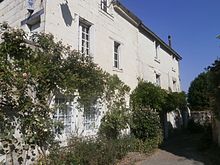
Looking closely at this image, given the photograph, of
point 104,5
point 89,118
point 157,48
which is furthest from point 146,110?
point 157,48

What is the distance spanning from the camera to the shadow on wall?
33.9ft

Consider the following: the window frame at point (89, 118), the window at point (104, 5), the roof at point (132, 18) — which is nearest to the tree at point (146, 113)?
the window frame at point (89, 118)

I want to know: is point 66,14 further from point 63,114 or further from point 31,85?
point 63,114

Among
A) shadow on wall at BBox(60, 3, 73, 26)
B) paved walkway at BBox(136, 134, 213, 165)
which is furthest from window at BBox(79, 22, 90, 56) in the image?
paved walkway at BBox(136, 134, 213, 165)

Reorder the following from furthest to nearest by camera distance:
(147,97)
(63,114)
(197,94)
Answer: (197,94) → (147,97) → (63,114)

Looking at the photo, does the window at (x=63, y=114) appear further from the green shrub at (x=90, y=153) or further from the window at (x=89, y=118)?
the window at (x=89, y=118)

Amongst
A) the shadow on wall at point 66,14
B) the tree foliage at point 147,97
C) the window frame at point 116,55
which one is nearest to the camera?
the shadow on wall at point 66,14

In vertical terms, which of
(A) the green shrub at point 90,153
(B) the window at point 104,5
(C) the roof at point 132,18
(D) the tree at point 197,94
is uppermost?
(C) the roof at point 132,18

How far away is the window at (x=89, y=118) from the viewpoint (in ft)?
36.2

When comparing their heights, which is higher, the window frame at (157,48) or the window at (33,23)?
the window frame at (157,48)

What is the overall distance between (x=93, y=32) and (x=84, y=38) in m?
0.58

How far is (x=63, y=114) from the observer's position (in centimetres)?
989

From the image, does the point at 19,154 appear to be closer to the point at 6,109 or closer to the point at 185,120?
the point at 6,109

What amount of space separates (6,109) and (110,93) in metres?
5.82
